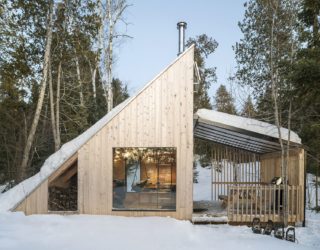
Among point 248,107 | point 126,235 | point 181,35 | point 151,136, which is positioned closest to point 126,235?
point 126,235

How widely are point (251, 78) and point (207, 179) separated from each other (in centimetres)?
A: 880

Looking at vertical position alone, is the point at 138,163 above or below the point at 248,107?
below

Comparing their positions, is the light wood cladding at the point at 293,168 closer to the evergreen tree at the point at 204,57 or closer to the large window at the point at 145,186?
the large window at the point at 145,186

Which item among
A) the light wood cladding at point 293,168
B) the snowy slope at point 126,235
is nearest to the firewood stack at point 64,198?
the snowy slope at point 126,235

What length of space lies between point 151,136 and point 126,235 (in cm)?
308

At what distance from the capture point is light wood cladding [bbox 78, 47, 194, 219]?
32.3ft

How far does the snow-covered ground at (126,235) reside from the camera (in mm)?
6945

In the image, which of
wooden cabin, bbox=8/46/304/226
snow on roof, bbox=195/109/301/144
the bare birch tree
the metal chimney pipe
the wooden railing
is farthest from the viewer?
the bare birch tree

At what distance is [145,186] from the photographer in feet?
32.3

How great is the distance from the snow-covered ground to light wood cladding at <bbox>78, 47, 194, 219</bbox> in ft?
2.05

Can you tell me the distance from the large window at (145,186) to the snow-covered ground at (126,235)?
0.50 m

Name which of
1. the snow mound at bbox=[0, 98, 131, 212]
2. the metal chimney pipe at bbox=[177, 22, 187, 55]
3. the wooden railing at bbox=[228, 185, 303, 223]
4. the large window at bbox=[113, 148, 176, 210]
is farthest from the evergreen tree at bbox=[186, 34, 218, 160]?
the snow mound at bbox=[0, 98, 131, 212]

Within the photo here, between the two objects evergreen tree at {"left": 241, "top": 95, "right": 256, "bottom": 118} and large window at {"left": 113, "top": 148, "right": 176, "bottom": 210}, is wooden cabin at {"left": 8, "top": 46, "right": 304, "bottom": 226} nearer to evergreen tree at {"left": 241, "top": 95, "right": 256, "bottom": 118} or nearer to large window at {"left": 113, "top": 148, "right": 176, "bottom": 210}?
large window at {"left": 113, "top": 148, "right": 176, "bottom": 210}

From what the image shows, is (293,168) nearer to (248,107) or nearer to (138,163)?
(248,107)
